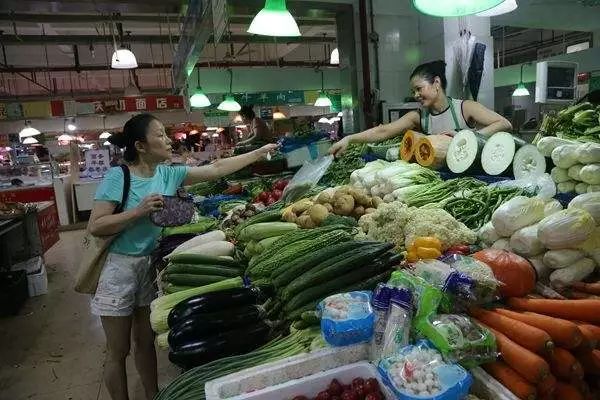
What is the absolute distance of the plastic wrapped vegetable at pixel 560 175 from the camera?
243 cm

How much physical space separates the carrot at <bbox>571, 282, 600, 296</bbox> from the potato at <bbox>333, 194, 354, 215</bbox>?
4.77 ft

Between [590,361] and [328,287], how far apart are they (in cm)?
100

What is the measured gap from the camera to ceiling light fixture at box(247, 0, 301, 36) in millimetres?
3684

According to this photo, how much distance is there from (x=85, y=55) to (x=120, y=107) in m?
2.30

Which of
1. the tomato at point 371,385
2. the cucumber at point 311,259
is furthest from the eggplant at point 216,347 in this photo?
the tomato at point 371,385

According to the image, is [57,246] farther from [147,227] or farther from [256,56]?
[256,56]

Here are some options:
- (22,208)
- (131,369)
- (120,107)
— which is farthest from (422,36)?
(120,107)

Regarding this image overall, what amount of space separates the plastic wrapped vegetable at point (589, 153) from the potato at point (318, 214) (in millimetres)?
1506

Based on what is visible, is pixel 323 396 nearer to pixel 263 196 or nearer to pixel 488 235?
pixel 488 235

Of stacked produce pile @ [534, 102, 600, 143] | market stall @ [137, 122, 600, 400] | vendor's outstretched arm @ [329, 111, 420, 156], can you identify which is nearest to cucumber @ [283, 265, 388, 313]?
market stall @ [137, 122, 600, 400]

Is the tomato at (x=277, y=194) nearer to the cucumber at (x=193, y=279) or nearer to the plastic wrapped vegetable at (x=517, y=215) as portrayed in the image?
the cucumber at (x=193, y=279)

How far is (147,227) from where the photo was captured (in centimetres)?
299

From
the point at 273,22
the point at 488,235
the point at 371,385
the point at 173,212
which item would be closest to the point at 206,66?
the point at 273,22

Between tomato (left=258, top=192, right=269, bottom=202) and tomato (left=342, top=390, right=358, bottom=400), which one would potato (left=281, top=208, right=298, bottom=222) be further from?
tomato (left=342, top=390, right=358, bottom=400)
